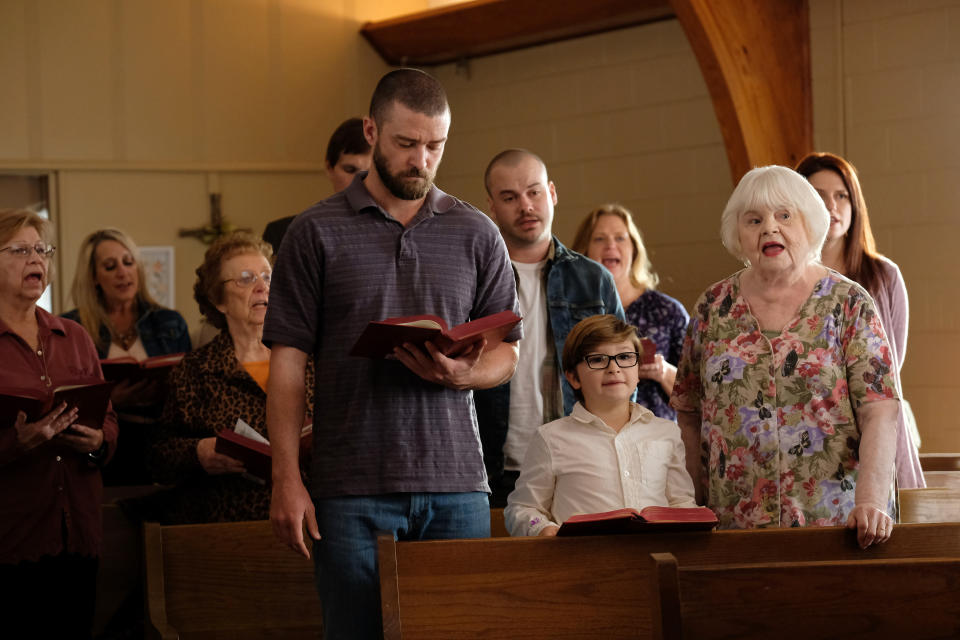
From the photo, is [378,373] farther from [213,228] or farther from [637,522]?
[213,228]

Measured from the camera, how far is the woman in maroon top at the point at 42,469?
306 centimetres

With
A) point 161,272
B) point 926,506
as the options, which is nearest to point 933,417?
point 926,506

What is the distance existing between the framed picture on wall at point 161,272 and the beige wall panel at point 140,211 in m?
0.04

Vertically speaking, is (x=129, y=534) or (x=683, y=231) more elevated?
(x=683, y=231)

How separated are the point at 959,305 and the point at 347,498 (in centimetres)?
401

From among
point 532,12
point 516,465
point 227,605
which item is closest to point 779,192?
point 516,465

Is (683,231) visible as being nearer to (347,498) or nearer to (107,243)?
(107,243)

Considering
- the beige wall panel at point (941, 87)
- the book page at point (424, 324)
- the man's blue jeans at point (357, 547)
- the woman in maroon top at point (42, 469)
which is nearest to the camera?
the book page at point (424, 324)

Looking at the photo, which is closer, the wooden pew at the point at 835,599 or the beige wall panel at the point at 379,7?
the wooden pew at the point at 835,599

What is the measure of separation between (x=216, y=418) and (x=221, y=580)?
0.47 m

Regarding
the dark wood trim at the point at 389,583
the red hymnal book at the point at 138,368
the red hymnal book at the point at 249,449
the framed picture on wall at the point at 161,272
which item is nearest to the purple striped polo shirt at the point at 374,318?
the dark wood trim at the point at 389,583

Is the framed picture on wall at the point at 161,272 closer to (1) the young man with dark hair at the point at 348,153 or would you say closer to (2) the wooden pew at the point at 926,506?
(1) the young man with dark hair at the point at 348,153

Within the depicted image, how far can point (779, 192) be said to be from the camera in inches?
98.7

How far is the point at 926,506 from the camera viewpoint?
2953 mm
